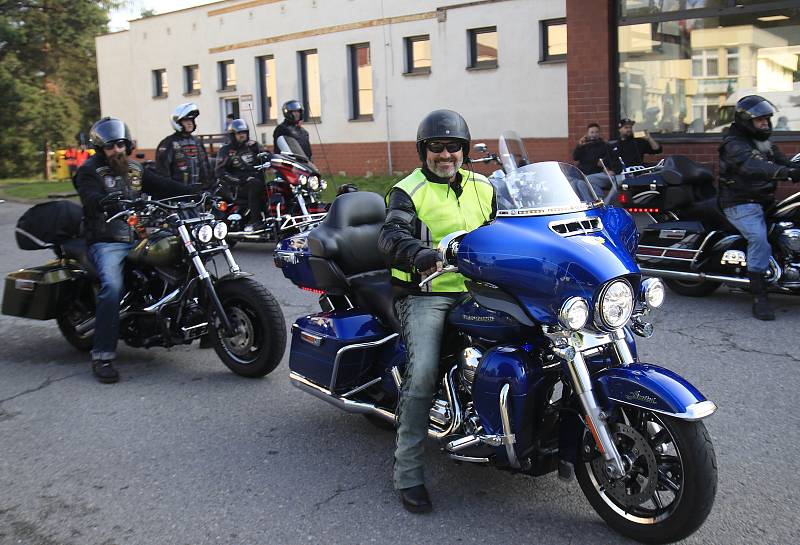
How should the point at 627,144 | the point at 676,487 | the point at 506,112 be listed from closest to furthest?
the point at 676,487
the point at 627,144
the point at 506,112

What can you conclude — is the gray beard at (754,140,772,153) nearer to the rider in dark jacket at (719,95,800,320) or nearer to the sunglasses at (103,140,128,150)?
the rider in dark jacket at (719,95,800,320)

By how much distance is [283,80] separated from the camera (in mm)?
28078

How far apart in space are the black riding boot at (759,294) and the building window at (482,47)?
15.5 m

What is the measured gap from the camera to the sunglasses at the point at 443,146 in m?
4.09

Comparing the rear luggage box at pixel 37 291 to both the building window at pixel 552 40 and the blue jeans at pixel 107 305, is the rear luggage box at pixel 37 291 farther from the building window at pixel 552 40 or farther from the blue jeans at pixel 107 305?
the building window at pixel 552 40

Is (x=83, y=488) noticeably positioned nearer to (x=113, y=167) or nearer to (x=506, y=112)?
(x=113, y=167)

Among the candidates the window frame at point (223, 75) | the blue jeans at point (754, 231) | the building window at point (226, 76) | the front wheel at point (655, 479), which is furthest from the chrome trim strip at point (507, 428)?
the window frame at point (223, 75)

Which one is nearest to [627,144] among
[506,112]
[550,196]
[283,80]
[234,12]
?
[550,196]

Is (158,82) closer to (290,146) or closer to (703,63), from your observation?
(290,146)

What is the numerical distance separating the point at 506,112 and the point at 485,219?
18.0 m

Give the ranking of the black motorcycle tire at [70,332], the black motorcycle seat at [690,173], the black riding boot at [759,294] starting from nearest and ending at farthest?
the black motorcycle tire at [70,332], the black riding boot at [759,294], the black motorcycle seat at [690,173]

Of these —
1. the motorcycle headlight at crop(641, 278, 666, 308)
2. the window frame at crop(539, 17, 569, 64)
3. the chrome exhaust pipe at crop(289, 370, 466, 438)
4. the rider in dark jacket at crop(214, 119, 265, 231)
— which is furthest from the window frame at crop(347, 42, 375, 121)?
the motorcycle headlight at crop(641, 278, 666, 308)

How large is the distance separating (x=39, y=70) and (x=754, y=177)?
39.8 m

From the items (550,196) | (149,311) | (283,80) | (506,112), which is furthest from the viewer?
(283,80)
